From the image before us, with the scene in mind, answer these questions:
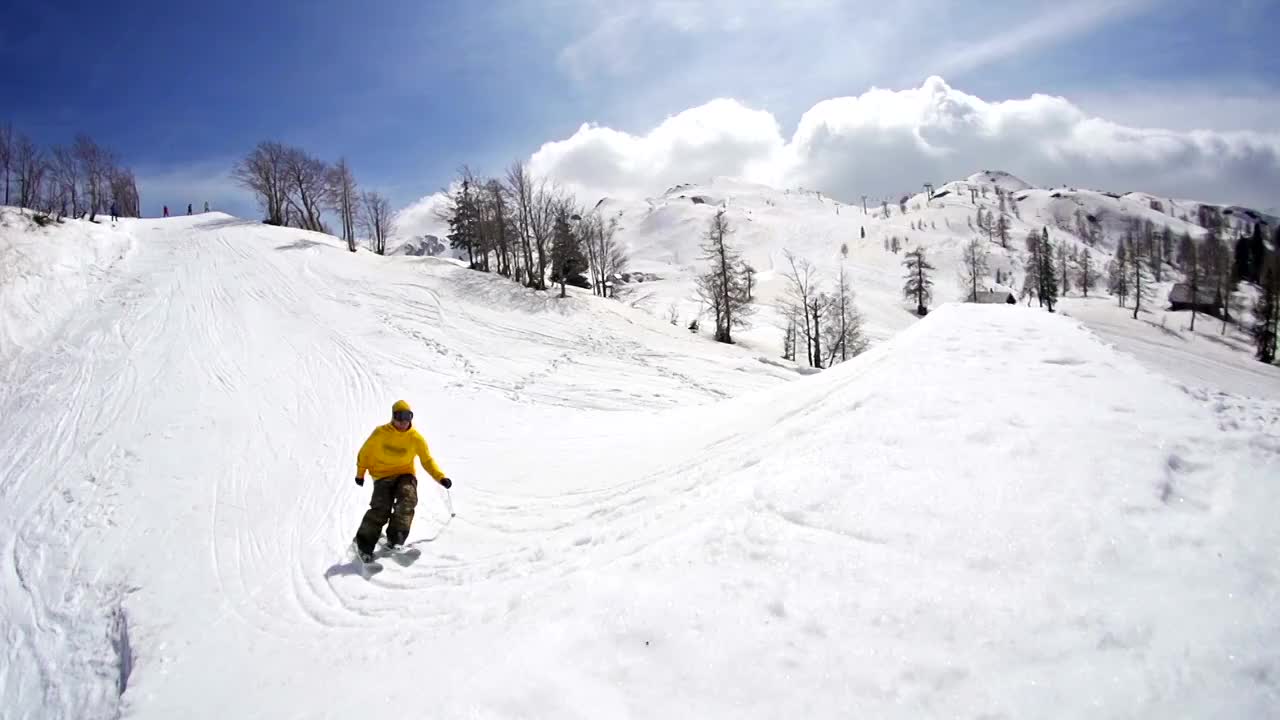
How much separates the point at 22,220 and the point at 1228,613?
42084 mm

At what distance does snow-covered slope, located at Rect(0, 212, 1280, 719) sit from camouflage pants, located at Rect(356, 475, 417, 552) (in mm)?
517

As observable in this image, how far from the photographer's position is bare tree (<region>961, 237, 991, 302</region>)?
238ft

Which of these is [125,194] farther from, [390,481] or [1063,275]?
[1063,275]

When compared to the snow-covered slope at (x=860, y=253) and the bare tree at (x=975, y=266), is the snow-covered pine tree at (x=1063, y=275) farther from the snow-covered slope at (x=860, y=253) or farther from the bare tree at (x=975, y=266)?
the bare tree at (x=975, y=266)

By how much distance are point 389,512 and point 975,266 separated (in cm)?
8480

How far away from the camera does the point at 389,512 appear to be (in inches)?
268

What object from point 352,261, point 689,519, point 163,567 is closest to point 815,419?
point 689,519

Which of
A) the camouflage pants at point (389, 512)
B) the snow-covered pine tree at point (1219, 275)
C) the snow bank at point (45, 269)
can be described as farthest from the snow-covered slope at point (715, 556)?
the snow-covered pine tree at point (1219, 275)

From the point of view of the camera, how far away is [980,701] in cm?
267

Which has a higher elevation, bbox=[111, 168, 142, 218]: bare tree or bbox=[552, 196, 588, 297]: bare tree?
bbox=[111, 168, 142, 218]: bare tree

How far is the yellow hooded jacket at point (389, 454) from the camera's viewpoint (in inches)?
264

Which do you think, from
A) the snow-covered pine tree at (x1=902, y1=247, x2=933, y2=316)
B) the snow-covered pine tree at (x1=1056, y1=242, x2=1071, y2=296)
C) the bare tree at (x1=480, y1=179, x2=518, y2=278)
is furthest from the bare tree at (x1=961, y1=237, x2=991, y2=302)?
the bare tree at (x1=480, y1=179, x2=518, y2=278)

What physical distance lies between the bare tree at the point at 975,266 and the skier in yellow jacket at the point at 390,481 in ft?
243

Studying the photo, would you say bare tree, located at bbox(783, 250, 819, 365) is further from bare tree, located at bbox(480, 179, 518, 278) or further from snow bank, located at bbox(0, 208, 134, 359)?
snow bank, located at bbox(0, 208, 134, 359)
